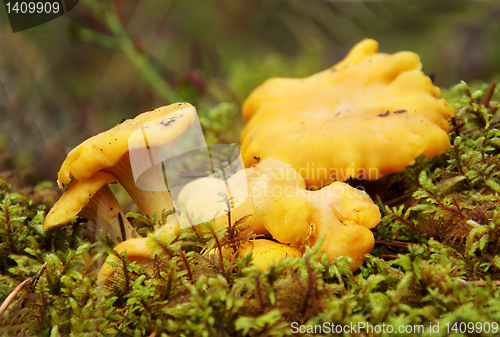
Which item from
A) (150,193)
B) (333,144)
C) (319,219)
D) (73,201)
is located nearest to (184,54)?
(150,193)

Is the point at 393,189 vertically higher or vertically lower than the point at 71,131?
lower

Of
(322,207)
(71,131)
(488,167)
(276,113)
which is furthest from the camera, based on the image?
(71,131)

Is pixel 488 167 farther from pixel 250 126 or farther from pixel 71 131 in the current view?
pixel 71 131

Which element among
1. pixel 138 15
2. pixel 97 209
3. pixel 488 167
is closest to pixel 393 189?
pixel 488 167

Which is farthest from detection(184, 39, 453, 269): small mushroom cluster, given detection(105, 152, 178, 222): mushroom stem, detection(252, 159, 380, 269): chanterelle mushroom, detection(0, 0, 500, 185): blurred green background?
detection(0, 0, 500, 185): blurred green background

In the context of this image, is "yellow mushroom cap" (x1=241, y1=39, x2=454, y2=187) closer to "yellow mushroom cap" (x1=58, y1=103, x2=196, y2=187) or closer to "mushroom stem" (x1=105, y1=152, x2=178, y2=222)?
"mushroom stem" (x1=105, y1=152, x2=178, y2=222)

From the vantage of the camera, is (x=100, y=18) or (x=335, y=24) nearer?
(x=100, y=18)

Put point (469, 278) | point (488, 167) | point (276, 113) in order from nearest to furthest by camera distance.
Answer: point (469, 278)
point (488, 167)
point (276, 113)

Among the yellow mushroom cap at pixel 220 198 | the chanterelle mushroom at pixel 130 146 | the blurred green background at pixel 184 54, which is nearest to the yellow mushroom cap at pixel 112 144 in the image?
the chanterelle mushroom at pixel 130 146

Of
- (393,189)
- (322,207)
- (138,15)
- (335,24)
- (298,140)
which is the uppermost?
(138,15)

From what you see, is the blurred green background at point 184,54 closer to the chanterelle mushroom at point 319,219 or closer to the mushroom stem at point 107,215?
the mushroom stem at point 107,215
